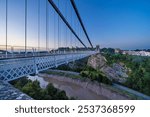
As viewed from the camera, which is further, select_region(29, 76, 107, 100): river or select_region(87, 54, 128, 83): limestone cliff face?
select_region(87, 54, 128, 83): limestone cliff face

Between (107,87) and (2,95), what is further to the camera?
(107,87)

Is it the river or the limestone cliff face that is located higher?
the limestone cliff face

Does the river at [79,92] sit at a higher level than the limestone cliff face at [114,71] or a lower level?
lower

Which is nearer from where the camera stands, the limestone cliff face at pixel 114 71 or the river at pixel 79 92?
the river at pixel 79 92

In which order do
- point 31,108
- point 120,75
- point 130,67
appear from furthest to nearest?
1. point 130,67
2. point 120,75
3. point 31,108

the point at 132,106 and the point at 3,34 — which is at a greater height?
the point at 3,34

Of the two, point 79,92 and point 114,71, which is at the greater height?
point 114,71

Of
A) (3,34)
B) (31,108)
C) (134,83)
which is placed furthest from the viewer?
(134,83)

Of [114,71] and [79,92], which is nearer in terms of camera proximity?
[79,92]

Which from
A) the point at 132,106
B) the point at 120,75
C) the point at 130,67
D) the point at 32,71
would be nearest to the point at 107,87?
the point at 120,75

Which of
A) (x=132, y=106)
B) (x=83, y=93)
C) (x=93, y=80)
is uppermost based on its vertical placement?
(x=132, y=106)

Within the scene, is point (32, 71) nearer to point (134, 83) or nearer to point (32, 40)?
point (32, 40)
